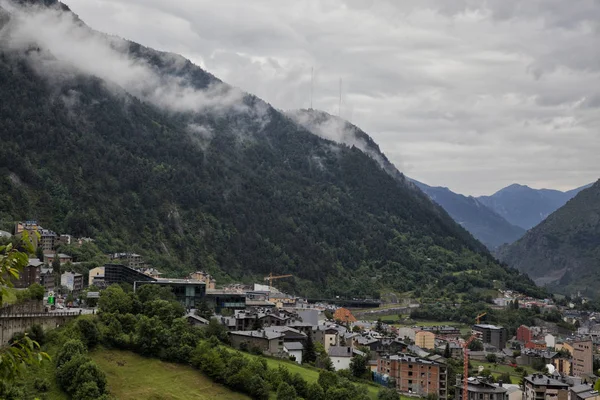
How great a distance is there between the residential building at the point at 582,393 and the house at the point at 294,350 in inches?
953

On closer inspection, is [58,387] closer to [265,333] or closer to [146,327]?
[146,327]

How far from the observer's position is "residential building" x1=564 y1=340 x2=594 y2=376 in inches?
3757

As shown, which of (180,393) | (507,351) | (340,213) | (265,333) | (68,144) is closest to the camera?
(180,393)

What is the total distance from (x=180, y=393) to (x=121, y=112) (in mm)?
130870

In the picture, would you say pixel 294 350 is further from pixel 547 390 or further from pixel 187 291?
pixel 547 390

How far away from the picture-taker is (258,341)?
6969 cm

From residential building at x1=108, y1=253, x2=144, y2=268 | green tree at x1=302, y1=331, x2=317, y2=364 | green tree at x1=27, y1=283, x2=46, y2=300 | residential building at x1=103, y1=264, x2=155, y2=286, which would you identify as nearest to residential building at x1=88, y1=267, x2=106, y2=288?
residential building at x1=103, y1=264, x2=155, y2=286

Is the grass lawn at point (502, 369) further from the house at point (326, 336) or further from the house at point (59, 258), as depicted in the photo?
the house at point (59, 258)

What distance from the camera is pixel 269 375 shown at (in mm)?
57531

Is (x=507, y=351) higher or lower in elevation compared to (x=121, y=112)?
lower

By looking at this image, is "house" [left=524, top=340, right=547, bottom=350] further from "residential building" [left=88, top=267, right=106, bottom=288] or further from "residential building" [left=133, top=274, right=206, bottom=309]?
"residential building" [left=88, top=267, right=106, bottom=288]

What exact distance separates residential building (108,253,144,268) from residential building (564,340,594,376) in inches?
2275

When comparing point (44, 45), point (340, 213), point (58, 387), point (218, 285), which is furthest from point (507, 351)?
point (44, 45)

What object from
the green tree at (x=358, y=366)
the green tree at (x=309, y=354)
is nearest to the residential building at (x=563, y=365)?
the green tree at (x=358, y=366)
